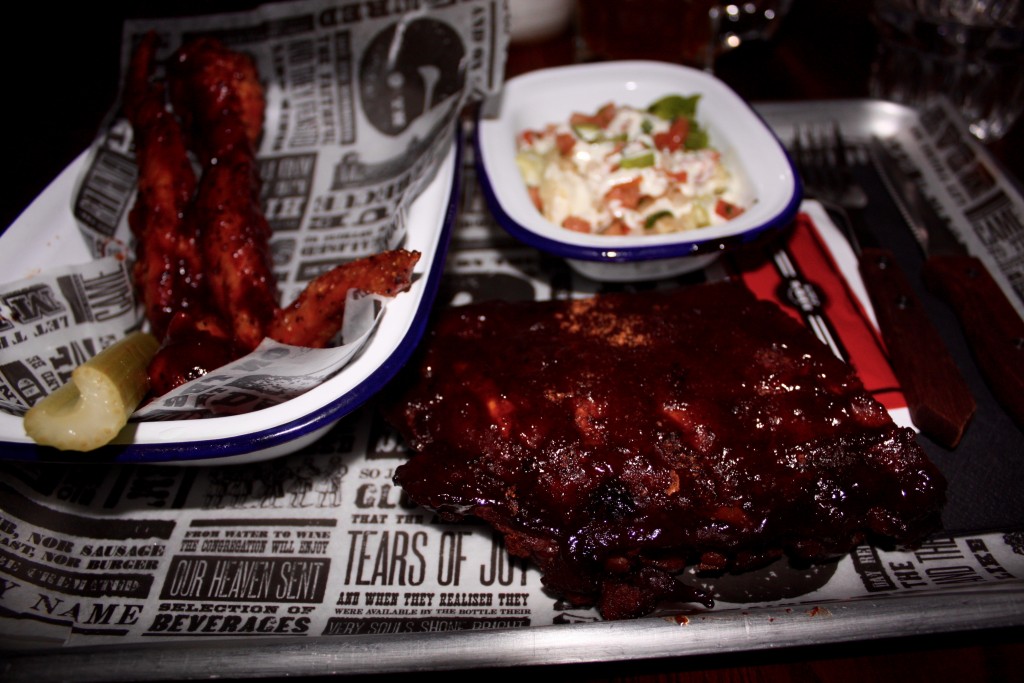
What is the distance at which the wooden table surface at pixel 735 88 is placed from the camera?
133cm

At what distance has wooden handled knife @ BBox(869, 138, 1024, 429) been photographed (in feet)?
5.49

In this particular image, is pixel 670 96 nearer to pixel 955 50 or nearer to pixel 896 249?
pixel 896 249

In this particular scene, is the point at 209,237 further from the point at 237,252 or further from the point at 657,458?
the point at 657,458

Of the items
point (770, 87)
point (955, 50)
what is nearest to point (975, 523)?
point (955, 50)

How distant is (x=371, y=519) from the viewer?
1.59 meters

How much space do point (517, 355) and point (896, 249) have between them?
1.45 m

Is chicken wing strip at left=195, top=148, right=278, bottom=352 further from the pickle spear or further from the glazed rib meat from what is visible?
the glazed rib meat

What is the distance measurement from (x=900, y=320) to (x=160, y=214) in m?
2.17

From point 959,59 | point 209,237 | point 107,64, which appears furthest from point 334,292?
point 959,59

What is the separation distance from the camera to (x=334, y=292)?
1.55 meters

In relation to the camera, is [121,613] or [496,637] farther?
[121,613]

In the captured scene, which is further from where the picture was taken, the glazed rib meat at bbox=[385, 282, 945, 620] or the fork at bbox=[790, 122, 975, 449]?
the fork at bbox=[790, 122, 975, 449]

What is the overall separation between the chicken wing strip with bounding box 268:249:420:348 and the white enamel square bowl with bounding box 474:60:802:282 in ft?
1.63

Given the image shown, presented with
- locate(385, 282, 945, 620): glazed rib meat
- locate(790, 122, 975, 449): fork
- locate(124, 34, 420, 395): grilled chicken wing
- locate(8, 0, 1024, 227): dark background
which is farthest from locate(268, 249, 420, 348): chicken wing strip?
locate(790, 122, 975, 449): fork
